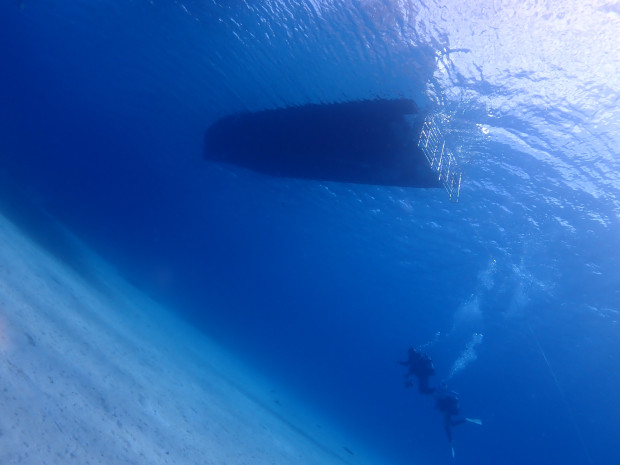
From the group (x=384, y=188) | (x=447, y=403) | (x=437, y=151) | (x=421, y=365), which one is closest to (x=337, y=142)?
(x=437, y=151)

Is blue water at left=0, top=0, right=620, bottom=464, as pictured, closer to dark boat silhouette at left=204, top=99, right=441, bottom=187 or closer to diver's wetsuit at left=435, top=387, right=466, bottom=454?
dark boat silhouette at left=204, top=99, right=441, bottom=187

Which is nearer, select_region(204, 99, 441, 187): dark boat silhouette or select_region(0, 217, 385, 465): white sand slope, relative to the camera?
select_region(0, 217, 385, 465): white sand slope

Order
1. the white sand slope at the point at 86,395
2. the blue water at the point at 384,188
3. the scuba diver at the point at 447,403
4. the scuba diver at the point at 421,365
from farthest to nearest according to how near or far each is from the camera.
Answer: the scuba diver at the point at 447,403, the scuba diver at the point at 421,365, the blue water at the point at 384,188, the white sand slope at the point at 86,395

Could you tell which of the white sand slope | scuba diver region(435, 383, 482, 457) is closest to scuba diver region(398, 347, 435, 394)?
scuba diver region(435, 383, 482, 457)

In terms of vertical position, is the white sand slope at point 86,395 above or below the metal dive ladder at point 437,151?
below

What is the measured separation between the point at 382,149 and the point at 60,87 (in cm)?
2689

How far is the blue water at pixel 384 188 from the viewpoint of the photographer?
34.2 ft

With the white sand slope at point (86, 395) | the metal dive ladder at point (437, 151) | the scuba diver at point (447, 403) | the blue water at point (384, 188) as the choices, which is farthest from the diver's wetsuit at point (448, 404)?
the white sand slope at point (86, 395)

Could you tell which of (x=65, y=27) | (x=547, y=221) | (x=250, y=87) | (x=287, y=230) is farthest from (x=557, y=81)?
(x=287, y=230)

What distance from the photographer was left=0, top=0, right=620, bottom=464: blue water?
10422 millimetres

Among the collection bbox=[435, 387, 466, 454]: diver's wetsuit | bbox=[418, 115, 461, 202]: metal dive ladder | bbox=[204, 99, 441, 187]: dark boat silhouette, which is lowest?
bbox=[435, 387, 466, 454]: diver's wetsuit

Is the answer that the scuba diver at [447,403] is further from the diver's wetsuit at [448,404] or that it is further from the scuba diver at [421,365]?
the scuba diver at [421,365]

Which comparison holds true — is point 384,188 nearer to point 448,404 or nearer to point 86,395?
point 448,404

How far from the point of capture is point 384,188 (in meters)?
19.4
